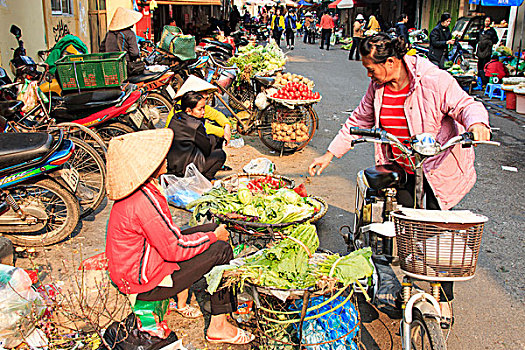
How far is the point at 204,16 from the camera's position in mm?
26297

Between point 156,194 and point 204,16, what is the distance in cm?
2510

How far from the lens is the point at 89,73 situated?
6.31m

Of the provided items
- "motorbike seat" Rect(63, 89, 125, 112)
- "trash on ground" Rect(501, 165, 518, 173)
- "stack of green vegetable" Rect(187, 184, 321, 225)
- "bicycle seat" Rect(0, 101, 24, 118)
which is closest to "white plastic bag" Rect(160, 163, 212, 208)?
"stack of green vegetable" Rect(187, 184, 321, 225)

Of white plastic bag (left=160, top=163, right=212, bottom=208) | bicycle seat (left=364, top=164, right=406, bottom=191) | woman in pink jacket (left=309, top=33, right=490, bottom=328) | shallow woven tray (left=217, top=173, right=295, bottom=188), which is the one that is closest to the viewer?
woman in pink jacket (left=309, top=33, right=490, bottom=328)

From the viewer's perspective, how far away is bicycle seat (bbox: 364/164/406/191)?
352 centimetres

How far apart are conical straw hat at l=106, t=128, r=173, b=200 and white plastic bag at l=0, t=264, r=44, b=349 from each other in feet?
3.16

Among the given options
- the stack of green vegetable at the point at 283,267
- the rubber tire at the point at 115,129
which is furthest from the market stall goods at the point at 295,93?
the stack of green vegetable at the point at 283,267

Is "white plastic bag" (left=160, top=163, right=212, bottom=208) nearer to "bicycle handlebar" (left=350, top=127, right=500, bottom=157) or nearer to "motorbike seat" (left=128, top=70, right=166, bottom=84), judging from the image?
"bicycle handlebar" (left=350, top=127, right=500, bottom=157)

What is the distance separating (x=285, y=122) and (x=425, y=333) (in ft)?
16.6

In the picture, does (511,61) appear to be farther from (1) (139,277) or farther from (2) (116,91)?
(1) (139,277)

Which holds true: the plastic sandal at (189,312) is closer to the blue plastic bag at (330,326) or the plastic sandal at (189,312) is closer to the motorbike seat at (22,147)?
the blue plastic bag at (330,326)

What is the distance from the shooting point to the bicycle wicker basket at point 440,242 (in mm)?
2451

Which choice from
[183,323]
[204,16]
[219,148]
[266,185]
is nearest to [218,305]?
[183,323]

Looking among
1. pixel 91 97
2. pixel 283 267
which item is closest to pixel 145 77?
pixel 91 97
